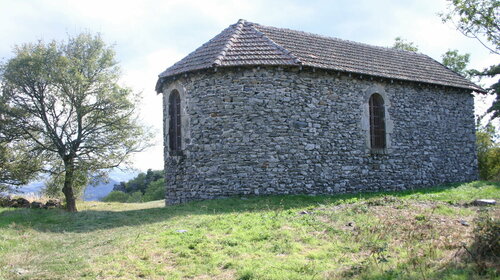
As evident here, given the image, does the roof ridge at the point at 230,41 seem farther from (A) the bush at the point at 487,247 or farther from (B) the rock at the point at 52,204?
(A) the bush at the point at 487,247

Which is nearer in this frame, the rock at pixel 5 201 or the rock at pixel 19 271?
the rock at pixel 19 271

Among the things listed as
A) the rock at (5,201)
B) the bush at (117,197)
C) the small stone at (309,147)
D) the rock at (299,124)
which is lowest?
the bush at (117,197)

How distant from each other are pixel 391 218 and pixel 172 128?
9.23 meters

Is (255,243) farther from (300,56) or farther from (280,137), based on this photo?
(300,56)

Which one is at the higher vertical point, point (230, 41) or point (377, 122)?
point (230, 41)

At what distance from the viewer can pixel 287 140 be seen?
1417cm

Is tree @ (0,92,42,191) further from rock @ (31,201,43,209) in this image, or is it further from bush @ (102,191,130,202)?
bush @ (102,191,130,202)

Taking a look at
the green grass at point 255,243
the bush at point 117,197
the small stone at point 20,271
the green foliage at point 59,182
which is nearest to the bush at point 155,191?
the bush at point 117,197

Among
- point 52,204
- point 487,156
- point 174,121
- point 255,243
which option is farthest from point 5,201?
point 487,156

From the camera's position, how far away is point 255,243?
8.07 m

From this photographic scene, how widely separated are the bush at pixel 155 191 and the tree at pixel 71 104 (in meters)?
13.1

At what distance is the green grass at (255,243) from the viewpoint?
6.50 meters

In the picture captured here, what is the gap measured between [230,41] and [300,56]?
2.61 m

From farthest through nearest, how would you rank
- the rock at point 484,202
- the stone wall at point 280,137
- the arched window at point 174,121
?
1. the arched window at point 174,121
2. the stone wall at point 280,137
3. the rock at point 484,202
